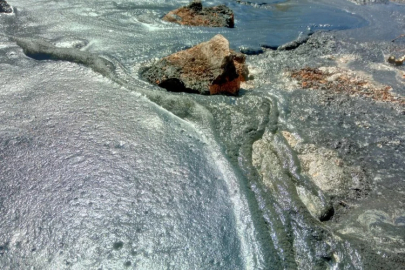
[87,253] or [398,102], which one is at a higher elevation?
[398,102]

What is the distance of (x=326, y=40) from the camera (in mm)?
5387

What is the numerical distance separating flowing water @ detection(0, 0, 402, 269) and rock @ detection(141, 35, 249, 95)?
15 cm

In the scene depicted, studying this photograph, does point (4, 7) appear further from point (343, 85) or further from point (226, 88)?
point (343, 85)

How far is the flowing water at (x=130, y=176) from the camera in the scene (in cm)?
217

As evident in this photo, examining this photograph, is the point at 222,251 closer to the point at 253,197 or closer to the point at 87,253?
the point at 253,197

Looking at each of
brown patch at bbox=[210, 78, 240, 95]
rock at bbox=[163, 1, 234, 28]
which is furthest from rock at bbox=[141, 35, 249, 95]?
rock at bbox=[163, 1, 234, 28]

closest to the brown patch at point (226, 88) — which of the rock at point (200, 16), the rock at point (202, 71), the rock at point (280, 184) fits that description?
the rock at point (202, 71)

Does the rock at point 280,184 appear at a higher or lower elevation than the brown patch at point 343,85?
lower

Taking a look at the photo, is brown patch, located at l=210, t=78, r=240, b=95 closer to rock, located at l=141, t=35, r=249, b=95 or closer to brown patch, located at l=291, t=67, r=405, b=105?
rock, located at l=141, t=35, r=249, b=95

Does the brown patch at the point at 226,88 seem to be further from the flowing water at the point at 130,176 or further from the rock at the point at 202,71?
the flowing water at the point at 130,176

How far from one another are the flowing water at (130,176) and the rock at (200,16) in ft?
3.84

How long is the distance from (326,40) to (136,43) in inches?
113

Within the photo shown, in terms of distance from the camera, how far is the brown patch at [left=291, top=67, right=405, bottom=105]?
13.0 feet

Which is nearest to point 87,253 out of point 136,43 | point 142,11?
point 136,43
